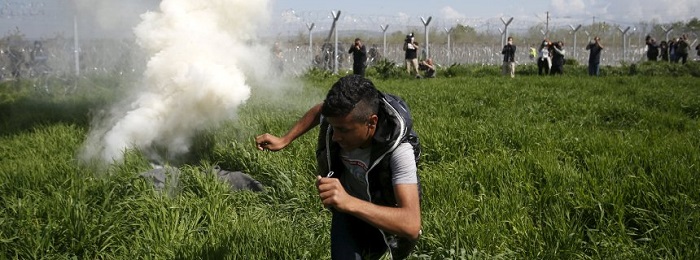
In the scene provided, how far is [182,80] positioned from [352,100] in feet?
14.2

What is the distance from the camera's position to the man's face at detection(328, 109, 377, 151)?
7.75 feet

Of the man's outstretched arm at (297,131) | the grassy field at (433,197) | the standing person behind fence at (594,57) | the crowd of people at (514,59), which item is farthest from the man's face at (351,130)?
the standing person behind fence at (594,57)

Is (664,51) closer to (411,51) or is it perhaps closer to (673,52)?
(673,52)

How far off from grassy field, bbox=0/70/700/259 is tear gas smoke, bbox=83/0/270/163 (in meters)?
0.28

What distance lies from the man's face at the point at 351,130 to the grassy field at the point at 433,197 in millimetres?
1060

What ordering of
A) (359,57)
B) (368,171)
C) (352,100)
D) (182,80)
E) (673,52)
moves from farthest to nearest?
(673,52)
(359,57)
(182,80)
(368,171)
(352,100)

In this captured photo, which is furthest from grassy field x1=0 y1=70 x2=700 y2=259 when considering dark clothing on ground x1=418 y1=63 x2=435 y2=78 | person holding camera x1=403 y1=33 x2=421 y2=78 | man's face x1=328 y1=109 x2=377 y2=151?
dark clothing on ground x1=418 y1=63 x2=435 y2=78

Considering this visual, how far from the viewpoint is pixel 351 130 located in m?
2.39

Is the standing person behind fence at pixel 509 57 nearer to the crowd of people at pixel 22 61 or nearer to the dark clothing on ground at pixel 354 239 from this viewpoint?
the crowd of people at pixel 22 61

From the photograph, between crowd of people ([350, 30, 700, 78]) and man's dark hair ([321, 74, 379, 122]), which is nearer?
man's dark hair ([321, 74, 379, 122])

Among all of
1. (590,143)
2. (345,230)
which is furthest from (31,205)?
(590,143)

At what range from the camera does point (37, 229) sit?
3568mm

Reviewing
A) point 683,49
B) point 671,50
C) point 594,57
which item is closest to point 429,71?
point 594,57

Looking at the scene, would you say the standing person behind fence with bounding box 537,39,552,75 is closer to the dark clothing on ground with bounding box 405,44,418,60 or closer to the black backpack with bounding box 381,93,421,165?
the dark clothing on ground with bounding box 405,44,418,60
